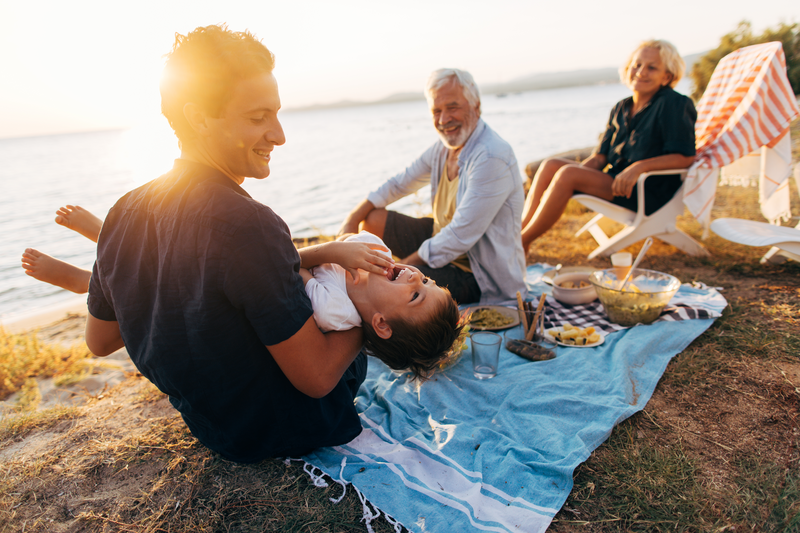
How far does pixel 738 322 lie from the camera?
300 cm

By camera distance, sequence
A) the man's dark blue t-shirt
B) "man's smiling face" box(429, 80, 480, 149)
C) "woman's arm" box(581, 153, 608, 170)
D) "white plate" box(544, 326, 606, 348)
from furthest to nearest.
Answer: "woman's arm" box(581, 153, 608, 170), "man's smiling face" box(429, 80, 480, 149), "white plate" box(544, 326, 606, 348), the man's dark blue t-shirt

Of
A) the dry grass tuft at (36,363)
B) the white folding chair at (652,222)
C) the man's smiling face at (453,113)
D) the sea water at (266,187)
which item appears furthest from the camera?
the sea water at (266,187)

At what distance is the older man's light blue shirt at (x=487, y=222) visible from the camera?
10.5 feet

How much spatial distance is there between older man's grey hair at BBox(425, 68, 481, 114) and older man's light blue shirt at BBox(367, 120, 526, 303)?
0.71 feet

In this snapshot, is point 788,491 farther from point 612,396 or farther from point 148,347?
point 148,347

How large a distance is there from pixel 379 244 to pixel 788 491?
1.93 m

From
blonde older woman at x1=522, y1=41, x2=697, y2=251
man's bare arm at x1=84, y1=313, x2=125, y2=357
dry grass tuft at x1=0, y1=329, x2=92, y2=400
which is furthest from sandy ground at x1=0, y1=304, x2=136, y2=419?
blonde older woman at x1=522, y1=41, x2=697, y2=251

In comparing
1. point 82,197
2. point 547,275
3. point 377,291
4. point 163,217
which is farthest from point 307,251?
point 82,197

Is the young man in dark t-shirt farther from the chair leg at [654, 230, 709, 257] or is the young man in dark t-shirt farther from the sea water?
the chair leg at [654, 230, 709, 257]

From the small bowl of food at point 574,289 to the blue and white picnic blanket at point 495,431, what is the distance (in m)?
0.54

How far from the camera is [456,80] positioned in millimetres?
3270

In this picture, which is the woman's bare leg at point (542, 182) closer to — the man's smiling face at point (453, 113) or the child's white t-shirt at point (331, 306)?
the man's smiling face at point (453, 113)

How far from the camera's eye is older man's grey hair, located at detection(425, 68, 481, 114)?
3279mm

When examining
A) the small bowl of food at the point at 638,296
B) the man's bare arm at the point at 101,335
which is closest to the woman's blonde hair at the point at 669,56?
the small bowl of food at the point at 638,296
